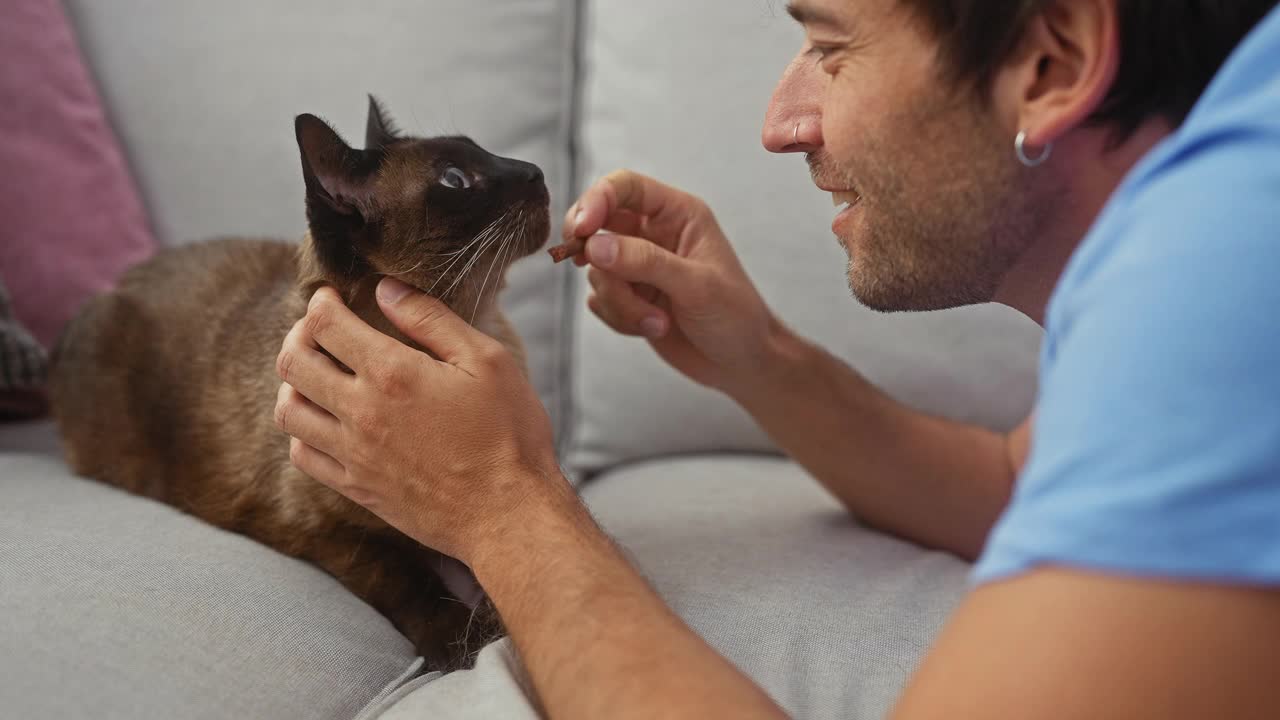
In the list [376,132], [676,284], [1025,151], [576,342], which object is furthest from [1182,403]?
[576,342]

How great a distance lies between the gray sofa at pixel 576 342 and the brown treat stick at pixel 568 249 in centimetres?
40

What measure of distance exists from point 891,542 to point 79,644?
3.33ft

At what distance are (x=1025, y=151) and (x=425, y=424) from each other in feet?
2.13

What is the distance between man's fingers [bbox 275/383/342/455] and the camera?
118cm

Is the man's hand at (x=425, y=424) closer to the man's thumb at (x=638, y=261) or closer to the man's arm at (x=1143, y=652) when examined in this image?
the man's thumb at (x=638, y=261)

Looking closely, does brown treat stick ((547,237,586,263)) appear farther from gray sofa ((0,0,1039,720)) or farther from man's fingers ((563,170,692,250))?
gray sofa ((0,0,1039,720))

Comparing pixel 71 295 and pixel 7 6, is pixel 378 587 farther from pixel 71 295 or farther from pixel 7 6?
pixel 7 6

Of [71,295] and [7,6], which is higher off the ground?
[7,6]

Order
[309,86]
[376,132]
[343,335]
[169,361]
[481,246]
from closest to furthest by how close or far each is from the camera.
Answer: [343,335], [481,246], [376,132], [169,361], [309,86]

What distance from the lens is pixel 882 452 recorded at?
1535mm

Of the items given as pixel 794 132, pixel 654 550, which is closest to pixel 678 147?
pixel 794 132

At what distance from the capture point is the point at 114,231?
1.94m

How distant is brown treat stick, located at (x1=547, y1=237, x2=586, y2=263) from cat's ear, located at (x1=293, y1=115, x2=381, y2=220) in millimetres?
231

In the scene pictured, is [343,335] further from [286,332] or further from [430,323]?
[286,332]
